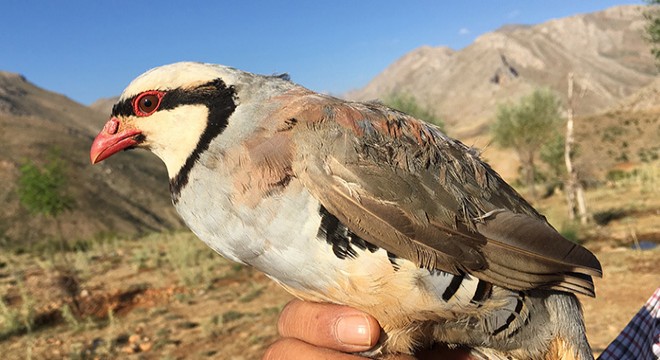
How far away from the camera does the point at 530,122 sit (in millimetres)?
31922

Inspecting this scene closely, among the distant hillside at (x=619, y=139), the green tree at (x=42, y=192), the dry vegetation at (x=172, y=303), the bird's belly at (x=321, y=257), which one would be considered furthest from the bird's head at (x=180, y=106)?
the distant hillside at (x=619, y=139)

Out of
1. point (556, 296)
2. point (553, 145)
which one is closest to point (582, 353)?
point (556, 296)

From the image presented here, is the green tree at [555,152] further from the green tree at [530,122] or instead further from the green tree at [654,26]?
the green tree at [654,26]

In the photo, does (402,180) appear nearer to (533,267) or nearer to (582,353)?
(533,267)

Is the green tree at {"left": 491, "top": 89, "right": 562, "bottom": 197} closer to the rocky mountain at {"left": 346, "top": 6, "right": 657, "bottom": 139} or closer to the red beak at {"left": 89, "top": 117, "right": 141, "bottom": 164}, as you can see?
the red beak at {"left": 89, "top": 117, "right": 141, "bottom": 164}

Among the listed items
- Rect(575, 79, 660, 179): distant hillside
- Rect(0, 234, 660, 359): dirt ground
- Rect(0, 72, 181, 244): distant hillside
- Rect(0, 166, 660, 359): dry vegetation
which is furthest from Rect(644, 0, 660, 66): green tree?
Rect(0, 72, 181, 244): distant hillside

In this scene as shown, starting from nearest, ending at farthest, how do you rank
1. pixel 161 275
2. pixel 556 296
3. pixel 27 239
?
pixel 556 296, pixel 161 275, pixel 27 239

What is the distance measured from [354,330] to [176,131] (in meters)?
1.27

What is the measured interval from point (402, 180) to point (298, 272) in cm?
60

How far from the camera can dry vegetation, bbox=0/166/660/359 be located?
9.52 m

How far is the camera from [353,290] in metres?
2.06

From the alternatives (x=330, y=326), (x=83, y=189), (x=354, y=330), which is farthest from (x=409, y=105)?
(x=83, y=189)

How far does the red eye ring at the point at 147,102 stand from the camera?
7.82ft

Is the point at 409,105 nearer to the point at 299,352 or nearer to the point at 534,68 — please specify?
the point at 299,352
